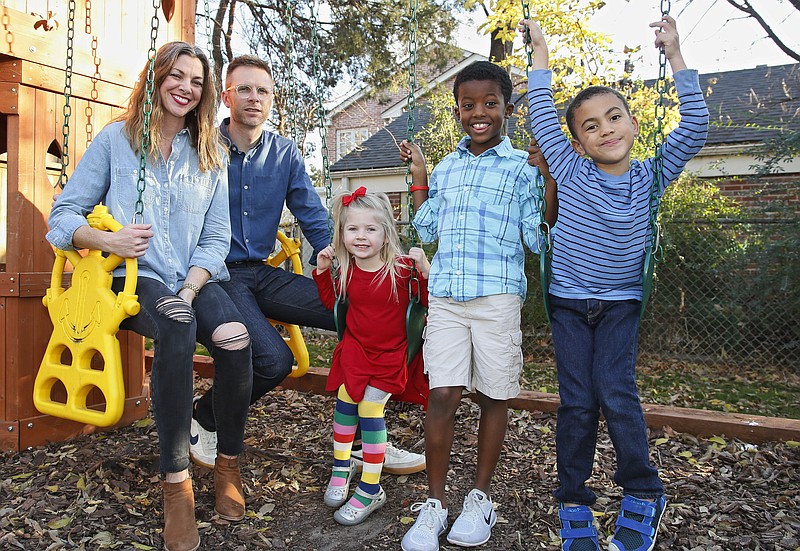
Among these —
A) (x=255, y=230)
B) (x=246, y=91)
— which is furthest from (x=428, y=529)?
(x=246, y=91)

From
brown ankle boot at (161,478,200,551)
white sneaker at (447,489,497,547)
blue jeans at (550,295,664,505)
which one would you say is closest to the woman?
brown ankle boot at (161,478,200,551)

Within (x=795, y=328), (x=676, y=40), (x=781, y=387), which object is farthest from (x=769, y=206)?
(x=676, y=40)

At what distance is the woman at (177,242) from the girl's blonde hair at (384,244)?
1.55 ft

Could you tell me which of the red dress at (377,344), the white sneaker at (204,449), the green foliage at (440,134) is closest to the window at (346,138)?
the green foliage at (440,134)

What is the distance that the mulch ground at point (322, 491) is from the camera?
246 centimetres

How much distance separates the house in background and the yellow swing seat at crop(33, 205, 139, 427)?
589 cm

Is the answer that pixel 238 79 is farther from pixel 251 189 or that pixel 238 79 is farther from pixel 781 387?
pixel 781 387

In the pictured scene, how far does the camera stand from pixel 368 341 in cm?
275

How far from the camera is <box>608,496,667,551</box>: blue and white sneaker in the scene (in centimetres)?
226

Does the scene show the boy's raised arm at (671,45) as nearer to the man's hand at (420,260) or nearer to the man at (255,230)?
the man's hand at (420,260)

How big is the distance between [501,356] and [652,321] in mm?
4421

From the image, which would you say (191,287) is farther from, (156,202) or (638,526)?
(638,526)

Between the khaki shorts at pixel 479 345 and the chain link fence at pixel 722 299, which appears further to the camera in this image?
the chain link fence at pixel 722 299

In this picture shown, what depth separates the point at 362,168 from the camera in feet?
47.3
